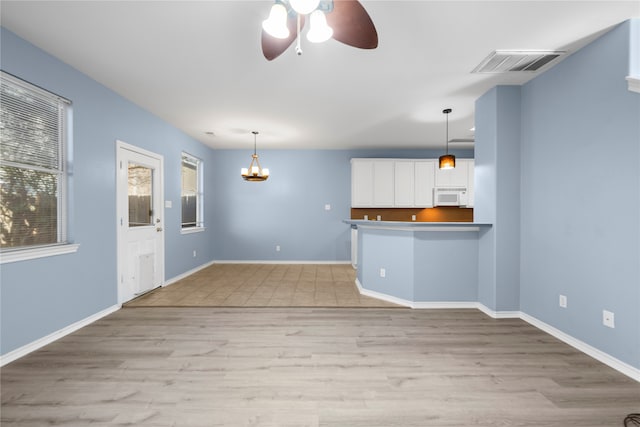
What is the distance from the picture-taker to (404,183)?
6.55m

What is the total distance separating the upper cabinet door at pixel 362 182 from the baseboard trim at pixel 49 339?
190 inches

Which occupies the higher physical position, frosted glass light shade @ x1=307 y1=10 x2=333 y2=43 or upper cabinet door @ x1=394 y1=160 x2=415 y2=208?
frosted glass light shade @ x1=307 y1=10 x2=333 y2=43

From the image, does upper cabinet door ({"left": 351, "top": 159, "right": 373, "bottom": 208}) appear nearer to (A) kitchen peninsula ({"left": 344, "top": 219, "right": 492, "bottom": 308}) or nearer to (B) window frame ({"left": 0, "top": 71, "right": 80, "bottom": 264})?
(A) kitchen peninsula ({"left": 344, "top": 219, "right": 492, "bottom": 308})

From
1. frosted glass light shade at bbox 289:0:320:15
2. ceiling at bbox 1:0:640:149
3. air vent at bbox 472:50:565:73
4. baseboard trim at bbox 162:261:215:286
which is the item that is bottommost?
baseboard trim at bbox 162:261:215:286

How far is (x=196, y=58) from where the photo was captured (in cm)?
278

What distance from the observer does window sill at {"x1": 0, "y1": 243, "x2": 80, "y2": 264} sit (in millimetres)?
2332

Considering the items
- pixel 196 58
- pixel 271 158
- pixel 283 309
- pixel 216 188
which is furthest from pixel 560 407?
pixel 216 188

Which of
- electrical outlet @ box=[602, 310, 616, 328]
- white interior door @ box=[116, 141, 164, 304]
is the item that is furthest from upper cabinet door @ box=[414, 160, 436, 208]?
white interior door @ box=[116, 141, 164, 304]

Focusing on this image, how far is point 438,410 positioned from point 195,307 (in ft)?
9.82

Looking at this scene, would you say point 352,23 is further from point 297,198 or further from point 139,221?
point 297,198

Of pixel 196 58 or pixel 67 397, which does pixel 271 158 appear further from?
pixel 67 397

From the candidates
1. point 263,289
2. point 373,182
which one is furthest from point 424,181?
point 263,289

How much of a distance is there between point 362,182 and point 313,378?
4930 millimetres

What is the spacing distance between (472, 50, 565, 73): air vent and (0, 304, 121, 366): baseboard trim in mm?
4821
